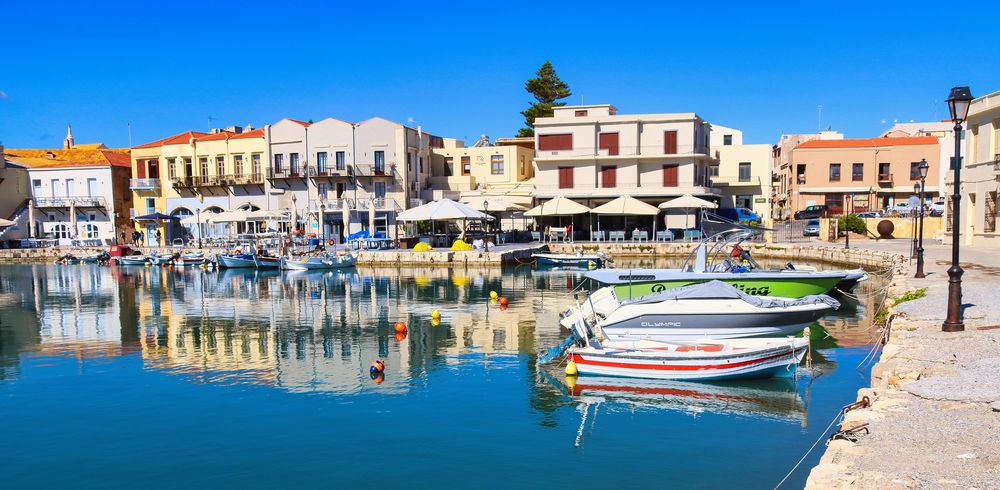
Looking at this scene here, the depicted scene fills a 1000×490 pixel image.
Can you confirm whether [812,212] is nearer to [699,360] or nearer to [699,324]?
[699,324]

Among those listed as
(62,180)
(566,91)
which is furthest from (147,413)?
(566,91)

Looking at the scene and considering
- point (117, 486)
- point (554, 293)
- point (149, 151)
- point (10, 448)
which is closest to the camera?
point (117, 486)

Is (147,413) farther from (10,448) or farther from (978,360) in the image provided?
(978,360)

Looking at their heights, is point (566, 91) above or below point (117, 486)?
above

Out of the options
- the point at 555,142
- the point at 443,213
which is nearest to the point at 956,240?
the point at 443,213

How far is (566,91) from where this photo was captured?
73875 millimetres

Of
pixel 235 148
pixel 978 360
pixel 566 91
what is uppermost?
pixel 566 91

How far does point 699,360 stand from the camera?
14141 millimetres

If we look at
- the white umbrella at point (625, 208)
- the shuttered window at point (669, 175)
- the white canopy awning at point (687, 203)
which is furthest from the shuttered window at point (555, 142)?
the white canopy awning at point (687, 203)

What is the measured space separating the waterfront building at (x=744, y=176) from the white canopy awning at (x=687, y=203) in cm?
1079

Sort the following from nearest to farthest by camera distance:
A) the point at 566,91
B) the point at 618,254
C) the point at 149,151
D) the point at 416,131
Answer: the point at 618,254 < the point at 416,131 < the point at 149,151 < the point at 566,91

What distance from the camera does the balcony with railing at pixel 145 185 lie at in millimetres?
58625

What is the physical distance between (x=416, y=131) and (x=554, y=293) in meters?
29.4

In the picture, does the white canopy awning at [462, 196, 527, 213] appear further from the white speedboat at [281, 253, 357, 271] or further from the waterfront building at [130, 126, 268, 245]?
the waterfront building at [130, 126, 268, 245]
